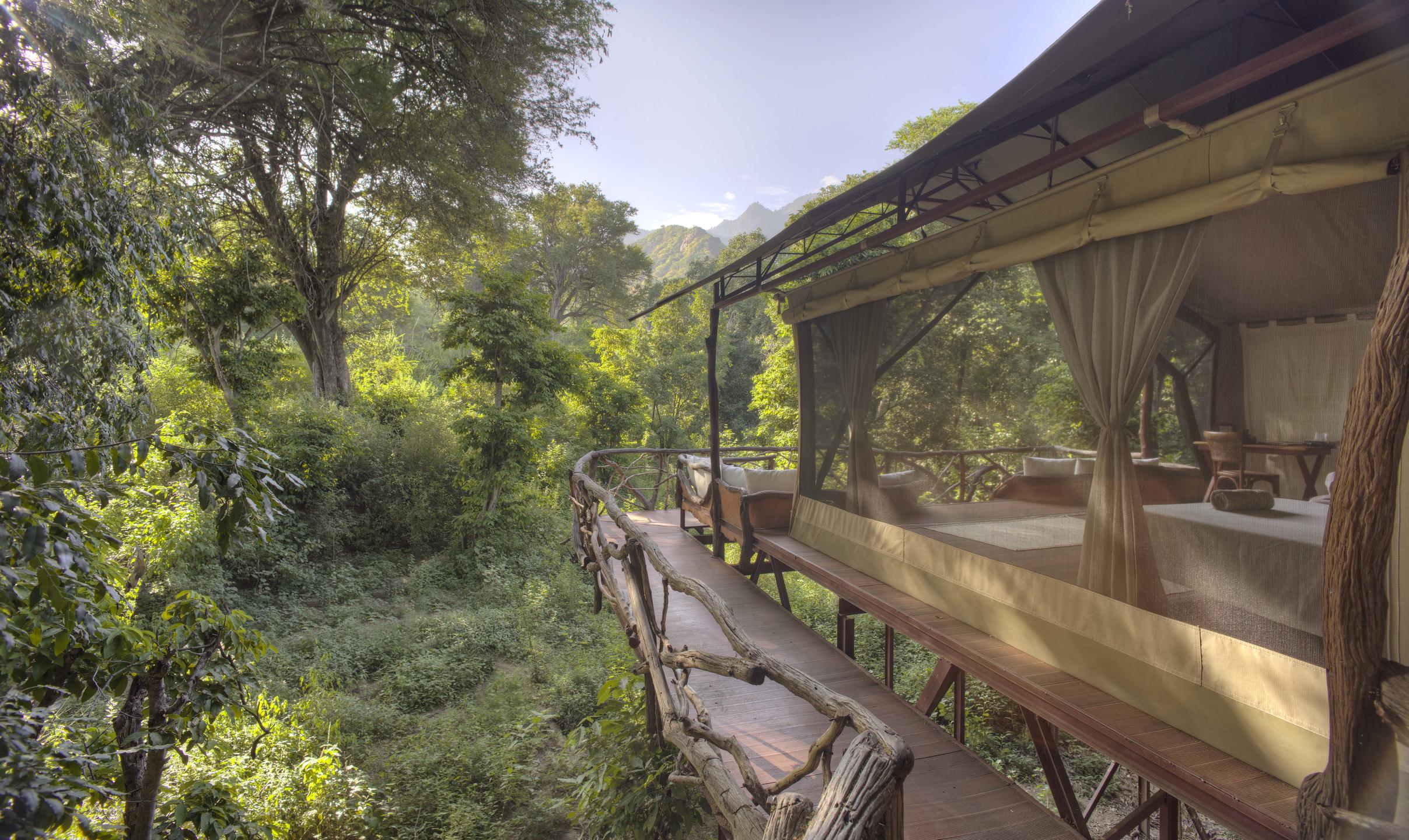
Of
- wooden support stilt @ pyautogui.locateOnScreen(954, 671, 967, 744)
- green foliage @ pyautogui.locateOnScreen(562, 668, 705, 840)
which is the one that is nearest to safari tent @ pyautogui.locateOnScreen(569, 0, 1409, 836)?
wooden support stilt @ pyautogui.locateOnScreen(954, 671, 967, 744)

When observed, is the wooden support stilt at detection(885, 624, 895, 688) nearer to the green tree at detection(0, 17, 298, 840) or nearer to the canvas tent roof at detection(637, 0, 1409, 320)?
the canvas tent roof at detection(637, 0, 1409, 320)

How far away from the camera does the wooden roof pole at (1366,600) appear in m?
1.64

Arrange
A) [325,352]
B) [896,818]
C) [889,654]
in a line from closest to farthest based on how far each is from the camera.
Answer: [896,818]
[889,654]
[325,352]

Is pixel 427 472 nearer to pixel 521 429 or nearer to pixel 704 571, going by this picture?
pixel 521 429

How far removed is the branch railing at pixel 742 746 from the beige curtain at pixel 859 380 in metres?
1.81

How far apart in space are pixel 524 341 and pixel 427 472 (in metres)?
3.46

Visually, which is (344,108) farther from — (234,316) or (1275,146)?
(1275,146)

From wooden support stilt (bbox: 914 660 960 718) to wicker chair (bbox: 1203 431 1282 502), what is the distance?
1.93 m

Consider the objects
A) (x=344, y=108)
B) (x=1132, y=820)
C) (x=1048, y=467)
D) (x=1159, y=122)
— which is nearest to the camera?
(x=1159, y=122)

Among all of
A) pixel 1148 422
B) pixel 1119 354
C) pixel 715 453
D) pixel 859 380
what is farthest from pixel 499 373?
pixel 1148 422

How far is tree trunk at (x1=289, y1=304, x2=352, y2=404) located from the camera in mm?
13578

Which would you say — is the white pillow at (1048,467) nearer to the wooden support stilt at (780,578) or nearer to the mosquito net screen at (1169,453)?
the mosquito net screen at (1169,453)

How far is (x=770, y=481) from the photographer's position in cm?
623

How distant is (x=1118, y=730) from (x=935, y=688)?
5.61 feet
